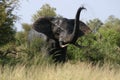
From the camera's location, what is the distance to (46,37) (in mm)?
15359

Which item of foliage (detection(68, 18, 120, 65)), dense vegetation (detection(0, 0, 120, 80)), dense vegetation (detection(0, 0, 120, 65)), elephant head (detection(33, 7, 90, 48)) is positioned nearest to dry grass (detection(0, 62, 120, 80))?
dense vegetation (detection(0, 0, 120, 80))

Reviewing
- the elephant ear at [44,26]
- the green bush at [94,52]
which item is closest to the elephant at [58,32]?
the elephant ear at [44,26]

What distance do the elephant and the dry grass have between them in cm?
304

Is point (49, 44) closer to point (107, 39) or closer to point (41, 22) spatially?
point (41, 22)

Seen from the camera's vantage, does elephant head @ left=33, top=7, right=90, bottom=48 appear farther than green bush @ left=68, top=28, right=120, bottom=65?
No

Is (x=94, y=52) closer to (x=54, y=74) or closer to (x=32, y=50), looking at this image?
(x=32, y=50)

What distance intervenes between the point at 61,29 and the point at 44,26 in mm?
947

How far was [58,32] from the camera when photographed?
1484 cm

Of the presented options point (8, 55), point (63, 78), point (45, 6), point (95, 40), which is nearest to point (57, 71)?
point (63, 78)

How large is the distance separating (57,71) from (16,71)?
109 centimetres

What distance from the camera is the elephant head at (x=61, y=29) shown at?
45.0 feet

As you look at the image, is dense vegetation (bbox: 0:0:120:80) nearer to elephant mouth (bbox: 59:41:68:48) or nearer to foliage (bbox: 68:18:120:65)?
foliage (bbox: 68:18:120:65)

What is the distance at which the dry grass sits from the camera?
367 inches

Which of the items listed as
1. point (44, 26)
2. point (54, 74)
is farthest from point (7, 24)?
point (54, 74)
